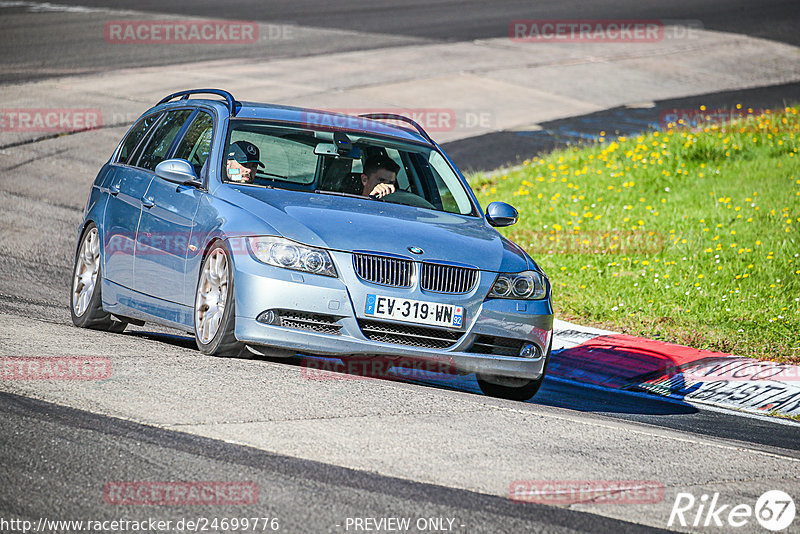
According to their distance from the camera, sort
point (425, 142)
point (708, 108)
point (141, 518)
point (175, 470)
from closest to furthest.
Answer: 1. point (141, 518)
2. point (175, 470)
3. point (425, 142)
4. point (708, 108)

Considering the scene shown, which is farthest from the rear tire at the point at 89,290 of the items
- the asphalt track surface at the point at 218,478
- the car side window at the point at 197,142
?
the asphalt track surface at the point at 218,478

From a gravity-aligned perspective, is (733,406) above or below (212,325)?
below

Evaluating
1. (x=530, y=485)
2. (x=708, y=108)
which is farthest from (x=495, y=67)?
(x=530, y=485)

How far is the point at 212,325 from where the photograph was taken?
7305mm

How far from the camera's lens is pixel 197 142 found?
8484 millimetres

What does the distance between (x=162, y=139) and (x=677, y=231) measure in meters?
7.25

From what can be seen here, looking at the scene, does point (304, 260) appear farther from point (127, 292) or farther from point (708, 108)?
point (708, 108)

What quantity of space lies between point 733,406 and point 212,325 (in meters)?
4.04

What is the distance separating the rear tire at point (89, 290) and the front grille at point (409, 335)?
272 cm

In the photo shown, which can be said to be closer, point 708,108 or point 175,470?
point 175,470
